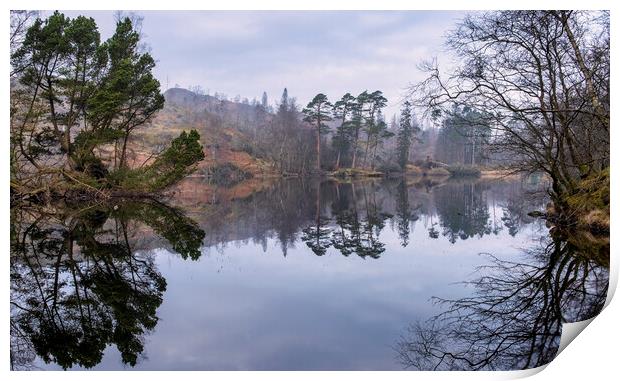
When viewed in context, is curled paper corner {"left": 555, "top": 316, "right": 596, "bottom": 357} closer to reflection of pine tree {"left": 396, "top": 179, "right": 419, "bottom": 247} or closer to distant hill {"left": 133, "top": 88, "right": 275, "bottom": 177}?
reflection of pine tree {"left": 396, "top": 179, "right": 419, "bottom": 247}

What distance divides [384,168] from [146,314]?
45332mm

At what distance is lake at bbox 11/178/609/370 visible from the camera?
3.67 m

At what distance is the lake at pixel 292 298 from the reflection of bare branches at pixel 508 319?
18 millimetres

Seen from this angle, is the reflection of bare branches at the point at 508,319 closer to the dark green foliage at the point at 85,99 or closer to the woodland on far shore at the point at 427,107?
the woodland on far shore at the point at 427,107

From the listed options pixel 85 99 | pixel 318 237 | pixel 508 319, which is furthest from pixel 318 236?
pixel 85 99

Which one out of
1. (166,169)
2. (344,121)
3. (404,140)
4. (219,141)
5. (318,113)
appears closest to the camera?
(166,169)

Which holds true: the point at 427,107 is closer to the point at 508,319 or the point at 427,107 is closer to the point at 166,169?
the point at 508,319

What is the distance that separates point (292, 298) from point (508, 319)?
237 centimetres

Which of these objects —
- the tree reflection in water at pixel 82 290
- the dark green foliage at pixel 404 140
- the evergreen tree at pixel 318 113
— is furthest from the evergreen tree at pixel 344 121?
the tree reflection in water at pixel 82 290

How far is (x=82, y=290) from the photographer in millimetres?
5137

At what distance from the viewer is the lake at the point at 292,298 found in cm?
367

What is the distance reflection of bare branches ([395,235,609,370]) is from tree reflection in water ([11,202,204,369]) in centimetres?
260
